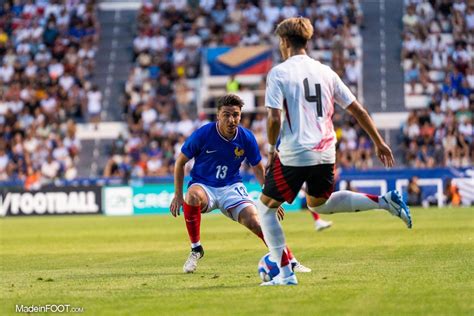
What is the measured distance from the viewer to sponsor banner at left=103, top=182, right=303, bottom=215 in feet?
113

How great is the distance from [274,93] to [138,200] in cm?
2535

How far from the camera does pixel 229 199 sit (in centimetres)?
1310

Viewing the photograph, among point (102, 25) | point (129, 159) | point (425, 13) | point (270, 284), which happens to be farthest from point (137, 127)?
point (270, 284)

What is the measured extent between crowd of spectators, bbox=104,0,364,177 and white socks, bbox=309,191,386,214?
25.5m

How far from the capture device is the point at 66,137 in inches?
1526

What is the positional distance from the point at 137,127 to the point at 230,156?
25652 mm

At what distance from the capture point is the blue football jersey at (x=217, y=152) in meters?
13.0

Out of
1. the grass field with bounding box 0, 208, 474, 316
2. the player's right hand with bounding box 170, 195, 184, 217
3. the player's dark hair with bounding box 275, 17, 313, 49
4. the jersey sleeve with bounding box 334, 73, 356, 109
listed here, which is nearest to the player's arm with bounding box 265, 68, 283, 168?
the player's dark hair with bounding box 275, 17, 313, 49

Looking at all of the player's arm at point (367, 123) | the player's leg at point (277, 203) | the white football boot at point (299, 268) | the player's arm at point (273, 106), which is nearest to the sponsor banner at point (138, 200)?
the white football boot at point (299, 268)

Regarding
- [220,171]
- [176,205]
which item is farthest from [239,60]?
[176,205]

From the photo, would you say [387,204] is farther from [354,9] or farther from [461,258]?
[354,9]

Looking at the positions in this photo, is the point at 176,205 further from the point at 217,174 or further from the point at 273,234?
the point at 273,234

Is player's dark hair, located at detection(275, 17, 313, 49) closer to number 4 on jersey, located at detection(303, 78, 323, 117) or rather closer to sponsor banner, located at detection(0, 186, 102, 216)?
number 4 on jersey, located at detection(303, 78, 323, 117)

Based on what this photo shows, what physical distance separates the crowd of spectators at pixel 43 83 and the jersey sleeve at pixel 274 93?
85.8ft
